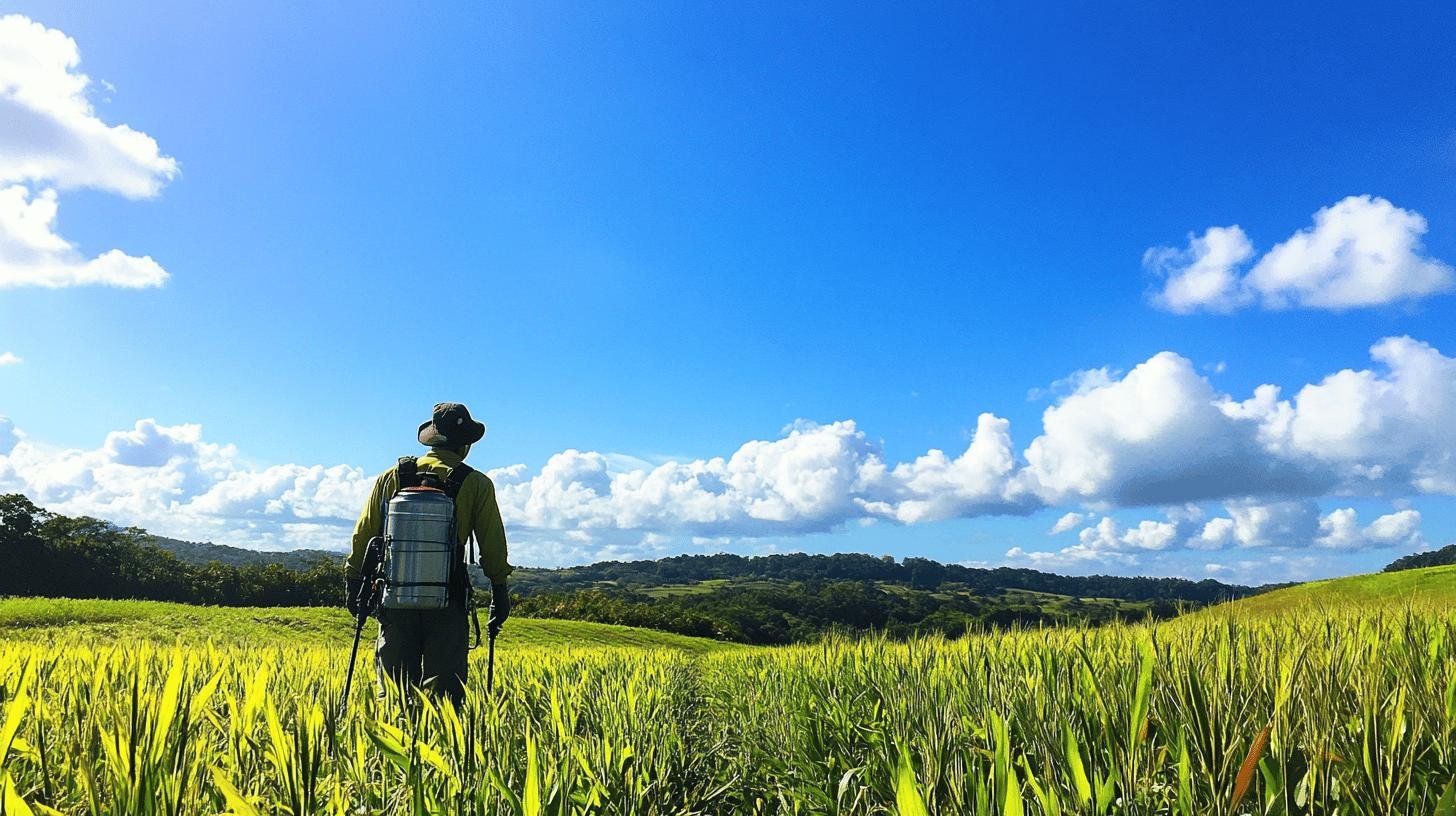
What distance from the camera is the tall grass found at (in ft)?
4.81

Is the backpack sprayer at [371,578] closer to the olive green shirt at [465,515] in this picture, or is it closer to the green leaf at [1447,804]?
the olive green shirt at [465,515]

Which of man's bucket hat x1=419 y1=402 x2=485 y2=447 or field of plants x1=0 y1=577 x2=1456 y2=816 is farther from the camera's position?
man's bucket hat x1=419 y1=402 x2=485 y2=447

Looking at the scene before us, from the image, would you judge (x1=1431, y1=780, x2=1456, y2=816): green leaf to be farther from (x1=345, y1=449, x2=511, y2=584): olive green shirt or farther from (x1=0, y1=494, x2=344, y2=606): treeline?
(x1=0, y1=494, x2=344, y2=606): treeline

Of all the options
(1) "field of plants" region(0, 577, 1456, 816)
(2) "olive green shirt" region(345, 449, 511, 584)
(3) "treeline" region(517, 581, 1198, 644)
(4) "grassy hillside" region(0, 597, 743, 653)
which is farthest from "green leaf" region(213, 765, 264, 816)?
(4) "grassy hillside" region(0, 597, 743, 653)

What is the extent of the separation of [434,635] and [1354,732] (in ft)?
18.9

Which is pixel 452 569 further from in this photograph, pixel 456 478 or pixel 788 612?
pixel 788 612

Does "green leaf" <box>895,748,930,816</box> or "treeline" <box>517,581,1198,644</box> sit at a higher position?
"green leaf" <box>895,748,930,816</box>

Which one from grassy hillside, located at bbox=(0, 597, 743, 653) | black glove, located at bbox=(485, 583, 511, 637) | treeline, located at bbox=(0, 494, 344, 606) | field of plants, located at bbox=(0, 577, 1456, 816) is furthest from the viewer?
treeline, located at bbox=(0, 494, 344, 606)

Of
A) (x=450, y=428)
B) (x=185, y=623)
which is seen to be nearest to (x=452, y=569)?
(x=450, y=428)

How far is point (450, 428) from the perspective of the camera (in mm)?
6375

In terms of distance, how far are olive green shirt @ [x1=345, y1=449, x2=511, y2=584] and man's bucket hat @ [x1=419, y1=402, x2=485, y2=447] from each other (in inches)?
4.0

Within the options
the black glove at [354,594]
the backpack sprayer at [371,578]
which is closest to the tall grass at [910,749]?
the backpack sprayer at [371,578]

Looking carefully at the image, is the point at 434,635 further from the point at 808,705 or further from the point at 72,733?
the point at 72,733

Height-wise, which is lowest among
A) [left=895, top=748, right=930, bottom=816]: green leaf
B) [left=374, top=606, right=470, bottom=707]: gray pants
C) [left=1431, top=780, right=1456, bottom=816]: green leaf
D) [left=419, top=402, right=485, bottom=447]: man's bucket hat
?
[left=374, top=606, right=470, bottom=707]: gray pants
